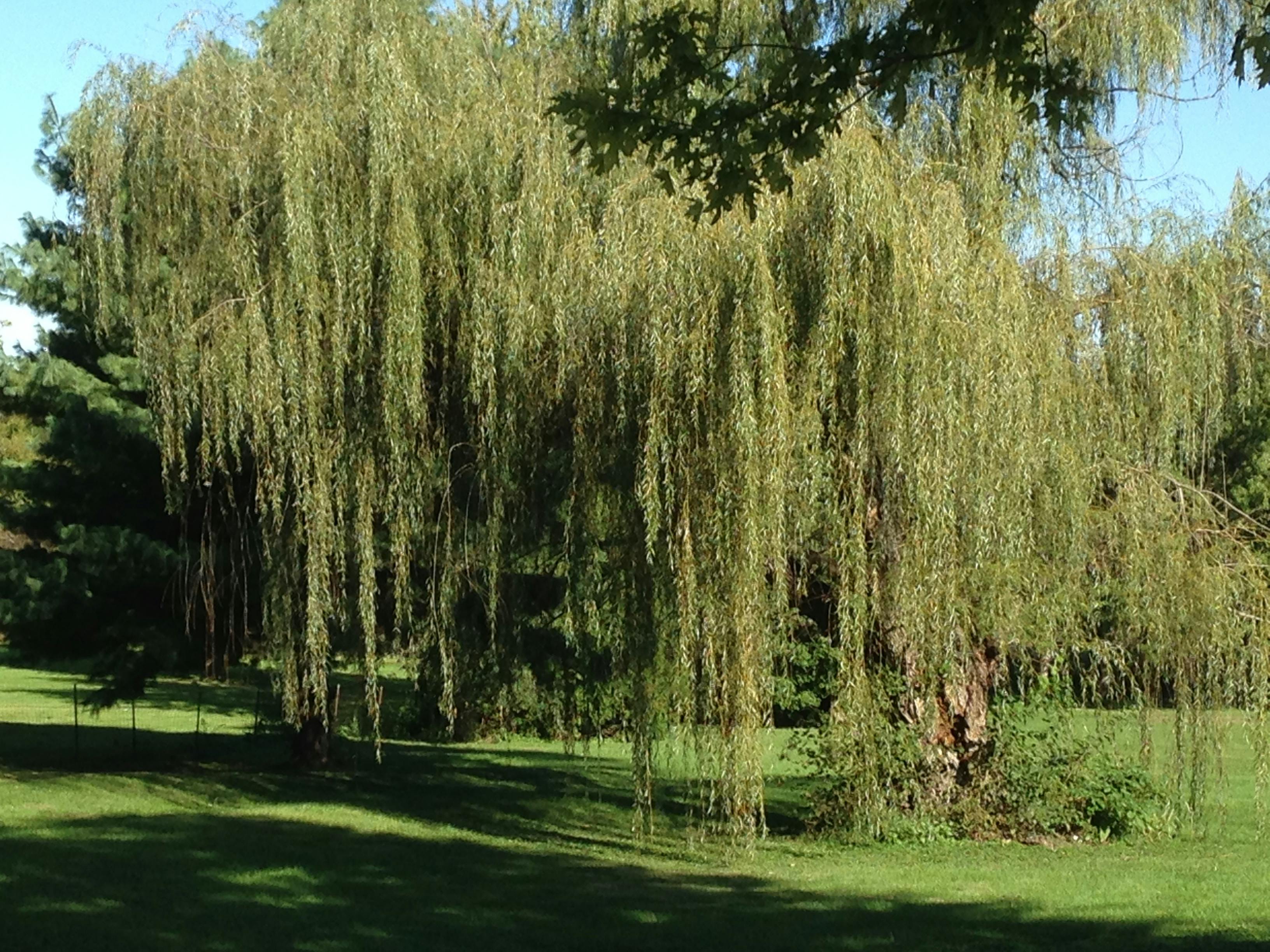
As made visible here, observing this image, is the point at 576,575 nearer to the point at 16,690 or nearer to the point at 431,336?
the point at 431,336

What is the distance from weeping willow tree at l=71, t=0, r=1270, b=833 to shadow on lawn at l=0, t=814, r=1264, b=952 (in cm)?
120

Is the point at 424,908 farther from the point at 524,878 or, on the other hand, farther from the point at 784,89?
the point at 784,89

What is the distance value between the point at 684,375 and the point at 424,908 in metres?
4.03

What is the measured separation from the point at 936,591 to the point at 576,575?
2.90 m

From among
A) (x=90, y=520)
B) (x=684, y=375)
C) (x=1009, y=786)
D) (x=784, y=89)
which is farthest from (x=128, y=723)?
(x=784, y=89)

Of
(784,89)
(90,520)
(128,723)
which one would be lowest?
(128,723)

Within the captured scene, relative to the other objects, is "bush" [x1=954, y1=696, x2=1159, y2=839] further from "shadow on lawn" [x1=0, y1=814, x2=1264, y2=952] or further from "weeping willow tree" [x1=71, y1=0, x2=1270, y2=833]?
"shadow on lawn" [x1=0, y1=814, x2=1264, y2=952]

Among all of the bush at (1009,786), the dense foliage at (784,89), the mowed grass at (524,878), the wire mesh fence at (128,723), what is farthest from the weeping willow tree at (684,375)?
the wire mesh fence at (128,723)

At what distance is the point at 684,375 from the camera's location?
10.5 metres

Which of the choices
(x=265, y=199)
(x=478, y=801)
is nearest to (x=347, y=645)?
(x=478, y=801)

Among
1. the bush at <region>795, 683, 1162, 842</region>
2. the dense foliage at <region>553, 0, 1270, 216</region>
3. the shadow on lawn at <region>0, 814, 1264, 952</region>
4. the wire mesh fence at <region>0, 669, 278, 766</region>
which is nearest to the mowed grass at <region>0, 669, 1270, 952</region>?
the shadow on lawn at <region>0, 814, 1264, 952</region>

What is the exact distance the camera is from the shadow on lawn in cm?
831

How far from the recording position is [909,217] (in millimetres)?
10523

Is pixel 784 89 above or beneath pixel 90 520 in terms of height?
above
